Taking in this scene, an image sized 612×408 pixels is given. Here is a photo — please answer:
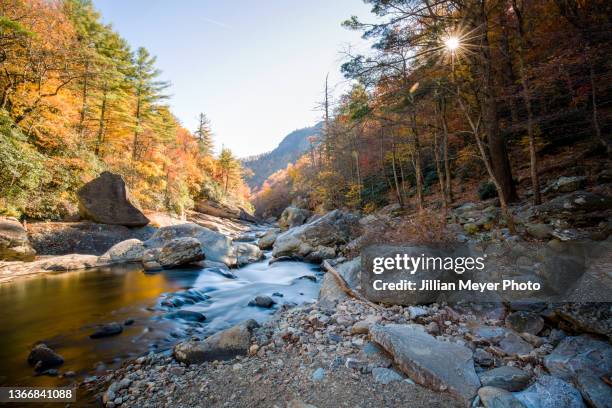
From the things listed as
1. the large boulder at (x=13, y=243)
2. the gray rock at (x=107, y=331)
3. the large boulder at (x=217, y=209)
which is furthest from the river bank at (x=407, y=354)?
the large boulder at (x=217, y=209)

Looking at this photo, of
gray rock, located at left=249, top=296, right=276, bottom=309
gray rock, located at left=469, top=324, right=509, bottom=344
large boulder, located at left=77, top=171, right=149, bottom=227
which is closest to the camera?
gray rock, located at left=469, top=324, right=509, bottom=344

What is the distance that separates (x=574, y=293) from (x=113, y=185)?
19.2m

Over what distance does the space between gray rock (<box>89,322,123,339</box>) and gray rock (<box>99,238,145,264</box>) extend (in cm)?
754

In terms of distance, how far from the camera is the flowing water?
436 centimetres

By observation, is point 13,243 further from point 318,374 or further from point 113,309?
point 318,374

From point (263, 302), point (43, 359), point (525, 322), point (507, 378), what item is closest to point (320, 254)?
point (263, 302)

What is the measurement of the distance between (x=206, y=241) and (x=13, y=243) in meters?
6.73

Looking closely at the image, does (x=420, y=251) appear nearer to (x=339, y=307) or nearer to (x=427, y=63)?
(x=339, y=307)

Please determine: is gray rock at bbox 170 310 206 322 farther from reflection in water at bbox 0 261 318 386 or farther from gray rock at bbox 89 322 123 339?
gray rock at bbox 89 322 123 339

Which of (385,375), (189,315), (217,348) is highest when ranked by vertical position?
(385,375)

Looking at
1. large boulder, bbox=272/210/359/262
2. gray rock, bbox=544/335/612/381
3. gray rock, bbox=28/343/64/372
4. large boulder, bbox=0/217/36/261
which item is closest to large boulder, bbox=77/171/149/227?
large boulder, bbox=0/217/36/261

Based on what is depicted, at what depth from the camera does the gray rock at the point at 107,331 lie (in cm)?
498

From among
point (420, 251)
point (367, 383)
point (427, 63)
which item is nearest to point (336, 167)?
point (427, 63)

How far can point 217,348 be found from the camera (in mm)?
3918
